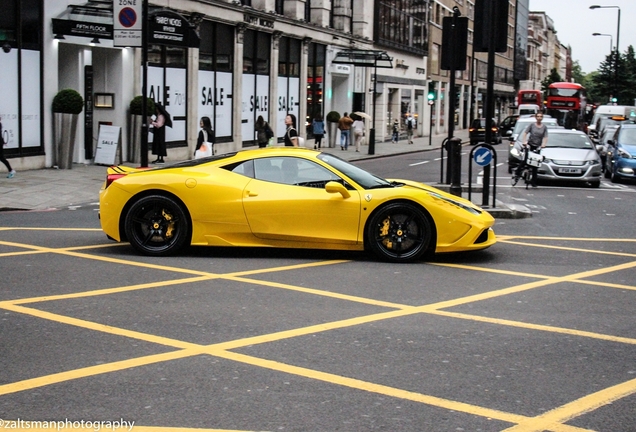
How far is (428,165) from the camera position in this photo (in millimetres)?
33781

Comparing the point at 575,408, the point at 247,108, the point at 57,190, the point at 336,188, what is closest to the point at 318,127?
the point at 247,108

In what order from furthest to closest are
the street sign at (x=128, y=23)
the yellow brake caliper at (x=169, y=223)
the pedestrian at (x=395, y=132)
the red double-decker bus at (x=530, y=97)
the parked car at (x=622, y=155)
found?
the red double-decker bus at (x=530, y=97), the pedestrian at (x=395, y=132), the parked car at (x=622, y=155), the street sign at (x=128, y=23), the yellow brake caliper at (x=169, y=223)

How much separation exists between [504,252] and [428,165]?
2242 cm

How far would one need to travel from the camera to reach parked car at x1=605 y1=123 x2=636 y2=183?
1027 inches

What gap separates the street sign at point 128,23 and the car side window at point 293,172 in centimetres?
1022

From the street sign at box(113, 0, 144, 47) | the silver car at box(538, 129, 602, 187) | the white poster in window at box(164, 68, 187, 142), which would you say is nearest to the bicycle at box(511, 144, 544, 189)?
the silver car at box(538, 129, 602, 187)

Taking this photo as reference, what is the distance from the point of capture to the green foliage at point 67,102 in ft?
77.0

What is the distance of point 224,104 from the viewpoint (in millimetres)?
34656

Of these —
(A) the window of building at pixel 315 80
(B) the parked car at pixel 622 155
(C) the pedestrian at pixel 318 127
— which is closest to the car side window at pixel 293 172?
(B) the parked car at pixel 622 155

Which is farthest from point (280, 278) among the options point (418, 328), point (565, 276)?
point (565, 276)

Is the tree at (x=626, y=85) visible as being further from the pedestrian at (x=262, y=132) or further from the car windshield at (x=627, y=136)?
the pedestrian at (x=262, y=132)

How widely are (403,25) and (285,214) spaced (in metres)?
53.9

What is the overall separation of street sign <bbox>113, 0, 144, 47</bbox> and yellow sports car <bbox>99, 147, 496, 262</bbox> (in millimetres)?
10088

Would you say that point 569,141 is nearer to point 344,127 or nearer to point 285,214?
point 285,214
